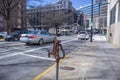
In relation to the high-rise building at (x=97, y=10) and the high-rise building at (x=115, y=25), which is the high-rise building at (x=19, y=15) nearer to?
the high-rise building at (x=97, y=10)

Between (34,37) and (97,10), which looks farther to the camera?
(97,10)

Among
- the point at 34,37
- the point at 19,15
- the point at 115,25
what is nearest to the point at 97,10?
the point at 19,15

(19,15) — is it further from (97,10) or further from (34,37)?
(34,37)

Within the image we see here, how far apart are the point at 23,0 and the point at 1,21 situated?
110 feet

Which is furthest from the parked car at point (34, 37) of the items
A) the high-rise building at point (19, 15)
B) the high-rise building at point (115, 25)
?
the high-rise building at point (19, 15)

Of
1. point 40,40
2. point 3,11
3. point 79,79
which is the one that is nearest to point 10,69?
point 79,79

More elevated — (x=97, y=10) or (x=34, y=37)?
(x=97, y=10)

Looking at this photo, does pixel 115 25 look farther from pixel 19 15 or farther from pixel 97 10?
pixel 97 10

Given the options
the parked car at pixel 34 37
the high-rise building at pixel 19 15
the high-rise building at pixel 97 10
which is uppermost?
the high-rise building at pixel 97 10

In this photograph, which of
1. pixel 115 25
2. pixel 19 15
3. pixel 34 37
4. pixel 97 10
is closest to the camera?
pixel 34 37

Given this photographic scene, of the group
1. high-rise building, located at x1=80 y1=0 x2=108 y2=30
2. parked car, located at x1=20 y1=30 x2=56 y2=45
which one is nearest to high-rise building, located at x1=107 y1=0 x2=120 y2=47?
parked car, located at x1=20 y1=30 x2=56 y2=45

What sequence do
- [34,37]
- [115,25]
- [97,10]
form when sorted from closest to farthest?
[34,37] < [115,25] < [97,10]

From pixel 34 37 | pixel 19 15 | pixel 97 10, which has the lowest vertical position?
pixel 34 37

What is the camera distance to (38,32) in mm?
24312
